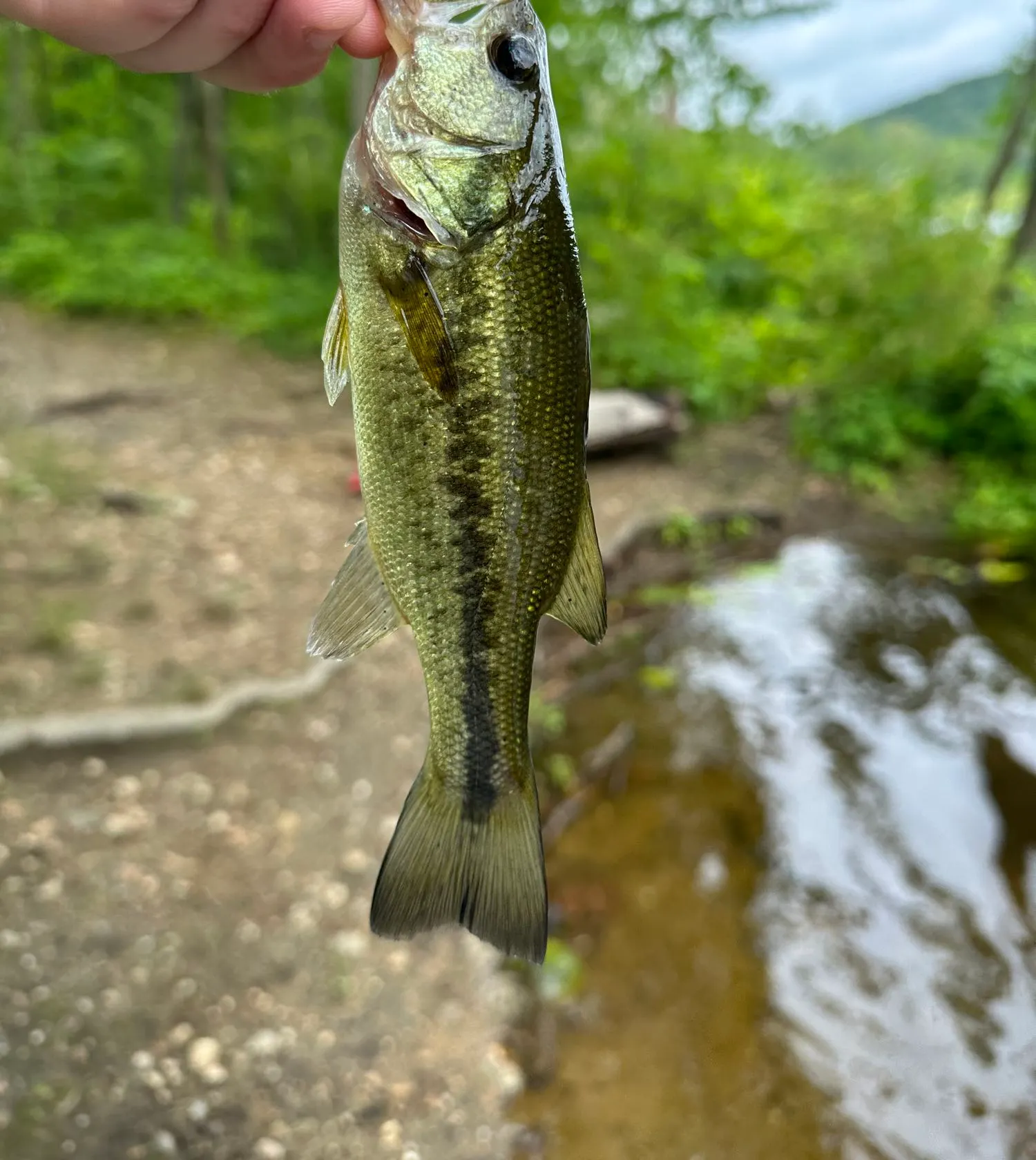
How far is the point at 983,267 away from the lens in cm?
932

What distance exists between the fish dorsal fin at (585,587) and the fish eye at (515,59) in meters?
0.76

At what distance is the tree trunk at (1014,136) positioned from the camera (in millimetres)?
11977

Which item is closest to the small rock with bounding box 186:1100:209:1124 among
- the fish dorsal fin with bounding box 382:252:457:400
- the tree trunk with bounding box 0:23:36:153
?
the fish dorsal fin with bounding box 382:252:457:400

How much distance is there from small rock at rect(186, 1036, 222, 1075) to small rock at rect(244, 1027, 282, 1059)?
117 millimetres

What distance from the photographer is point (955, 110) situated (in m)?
20.2

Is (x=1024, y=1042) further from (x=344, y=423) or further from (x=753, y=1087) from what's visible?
(x=344, y=423)

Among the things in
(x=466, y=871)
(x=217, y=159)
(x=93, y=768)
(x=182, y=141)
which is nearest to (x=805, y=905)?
(x=466, y=871)

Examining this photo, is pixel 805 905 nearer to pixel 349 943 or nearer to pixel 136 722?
pixel 349 943

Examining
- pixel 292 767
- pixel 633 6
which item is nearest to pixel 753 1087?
pixel 292 767

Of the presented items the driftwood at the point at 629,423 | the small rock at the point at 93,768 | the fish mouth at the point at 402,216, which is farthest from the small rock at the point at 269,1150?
the driftwood at the point at 629,423

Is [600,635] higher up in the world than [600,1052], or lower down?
higher up

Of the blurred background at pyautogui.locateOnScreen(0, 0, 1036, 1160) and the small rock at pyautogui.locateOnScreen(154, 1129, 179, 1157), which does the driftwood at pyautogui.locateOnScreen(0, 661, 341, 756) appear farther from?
the small rock at pyautogui.locateOnScreen(154, 1129, 179, 1157)

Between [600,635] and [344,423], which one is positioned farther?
[344,423]

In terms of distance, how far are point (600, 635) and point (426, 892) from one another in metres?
0.63
